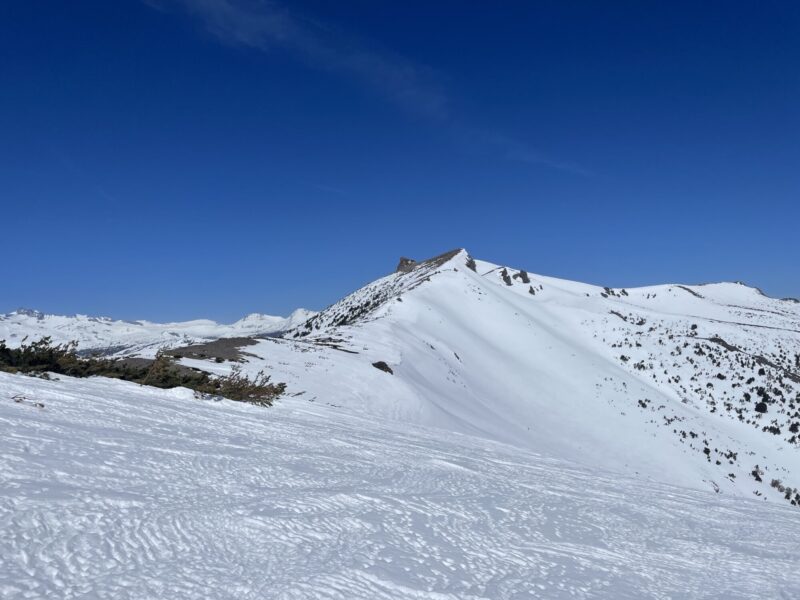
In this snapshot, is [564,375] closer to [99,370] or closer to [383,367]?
[383,367]

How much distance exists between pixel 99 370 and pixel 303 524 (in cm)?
665

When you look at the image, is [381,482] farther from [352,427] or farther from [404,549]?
[352,427]

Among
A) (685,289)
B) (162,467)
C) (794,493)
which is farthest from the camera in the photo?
(685,289)

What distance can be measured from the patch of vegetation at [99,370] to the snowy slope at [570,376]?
277cm

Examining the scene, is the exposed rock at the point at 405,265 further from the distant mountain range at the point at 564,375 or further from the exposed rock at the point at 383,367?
the exposed rock at the point at 383,367

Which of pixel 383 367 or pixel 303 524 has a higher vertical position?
pixel 383 367

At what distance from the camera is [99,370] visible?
8586mm

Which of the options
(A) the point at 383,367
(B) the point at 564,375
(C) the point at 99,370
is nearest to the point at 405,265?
(B) the point at 564,375

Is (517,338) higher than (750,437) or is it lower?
higher

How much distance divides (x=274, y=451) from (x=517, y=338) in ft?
110

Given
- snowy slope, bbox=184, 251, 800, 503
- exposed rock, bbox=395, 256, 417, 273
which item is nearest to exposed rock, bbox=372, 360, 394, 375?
snowy slope, bbox=184, 251, 800, 503

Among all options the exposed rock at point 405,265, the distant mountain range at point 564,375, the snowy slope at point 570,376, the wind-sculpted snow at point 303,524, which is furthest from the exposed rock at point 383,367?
the exposed rock at point 405,265

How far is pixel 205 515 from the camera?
307 cm

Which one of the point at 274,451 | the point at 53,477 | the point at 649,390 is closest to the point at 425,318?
the point at 649,390
